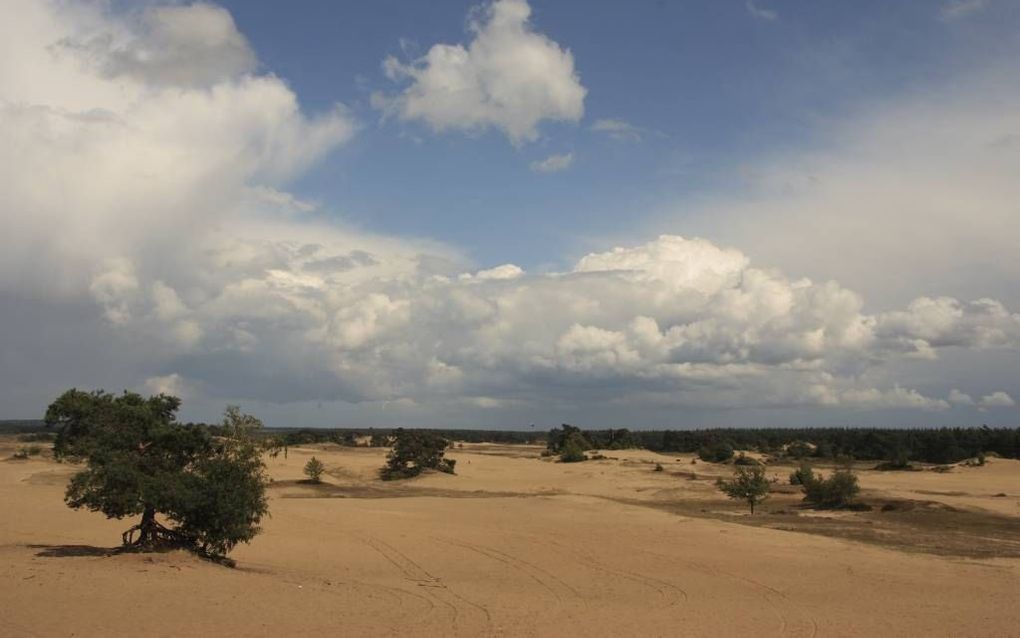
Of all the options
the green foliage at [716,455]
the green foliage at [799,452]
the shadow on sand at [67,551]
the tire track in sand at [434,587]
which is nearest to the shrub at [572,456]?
the green foliage at [716,455]

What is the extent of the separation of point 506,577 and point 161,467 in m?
10.7

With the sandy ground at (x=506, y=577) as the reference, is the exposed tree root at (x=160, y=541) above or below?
above

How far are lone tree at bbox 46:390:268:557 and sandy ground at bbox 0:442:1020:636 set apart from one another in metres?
1.20

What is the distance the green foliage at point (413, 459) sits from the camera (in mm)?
71812

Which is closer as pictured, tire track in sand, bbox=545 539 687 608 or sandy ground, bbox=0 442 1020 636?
sandy ground, bbox=0 442 1020 636

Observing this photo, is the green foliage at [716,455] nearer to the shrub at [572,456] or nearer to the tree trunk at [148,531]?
the shrub at [572,456]

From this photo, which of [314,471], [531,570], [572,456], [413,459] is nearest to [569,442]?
[572,456]

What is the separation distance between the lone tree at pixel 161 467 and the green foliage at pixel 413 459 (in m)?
49.1

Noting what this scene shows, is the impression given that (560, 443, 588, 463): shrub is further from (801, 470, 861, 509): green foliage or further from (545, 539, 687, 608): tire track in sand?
(545, 539, 687, 608): tire track in sand

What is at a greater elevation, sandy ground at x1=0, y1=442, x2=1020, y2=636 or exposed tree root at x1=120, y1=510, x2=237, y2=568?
exposed tree root at x1=120, y1=510, x2=237, y2=568

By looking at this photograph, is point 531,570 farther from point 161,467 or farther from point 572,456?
point 572,456

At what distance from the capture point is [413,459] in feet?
240

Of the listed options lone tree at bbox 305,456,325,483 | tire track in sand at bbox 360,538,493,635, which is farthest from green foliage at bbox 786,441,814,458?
tire track in sand at bbox 360,538,493,635

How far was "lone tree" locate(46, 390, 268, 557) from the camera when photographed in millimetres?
Answer: 21125
